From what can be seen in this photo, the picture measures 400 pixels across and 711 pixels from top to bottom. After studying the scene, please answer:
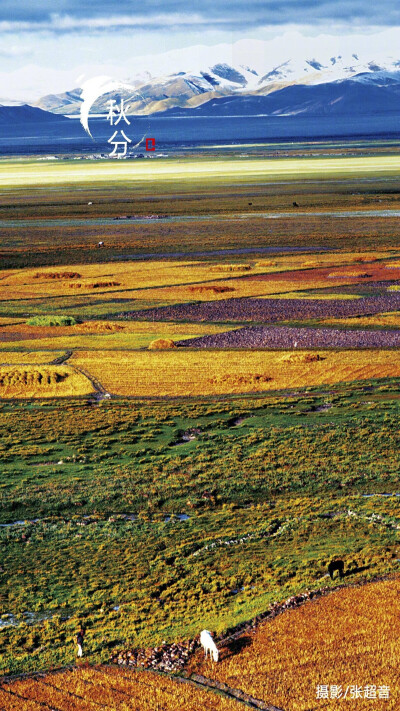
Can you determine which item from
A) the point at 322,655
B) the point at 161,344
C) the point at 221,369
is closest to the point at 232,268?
the point at 161,344

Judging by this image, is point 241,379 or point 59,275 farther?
point 59,275

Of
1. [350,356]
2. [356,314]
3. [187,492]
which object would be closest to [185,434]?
[187,492]

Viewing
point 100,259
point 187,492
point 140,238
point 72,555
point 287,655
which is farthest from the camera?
point 140,238

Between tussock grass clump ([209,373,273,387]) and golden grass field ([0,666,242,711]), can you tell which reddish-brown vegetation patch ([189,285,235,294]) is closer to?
tussock grass clump ([209,373,273,387])

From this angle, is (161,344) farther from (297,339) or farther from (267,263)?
(267,263)

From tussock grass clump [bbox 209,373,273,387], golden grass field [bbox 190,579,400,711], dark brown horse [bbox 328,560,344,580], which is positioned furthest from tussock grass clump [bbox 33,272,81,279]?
golden grass field [bbox 190,579,400,711]

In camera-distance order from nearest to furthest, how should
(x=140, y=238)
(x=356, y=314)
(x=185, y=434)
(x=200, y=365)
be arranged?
(x=185, y=434)
(x=200, y=365)
(x=356, y=314)
(x=140, y=238)

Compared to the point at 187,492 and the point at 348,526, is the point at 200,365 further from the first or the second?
the point at 348,526

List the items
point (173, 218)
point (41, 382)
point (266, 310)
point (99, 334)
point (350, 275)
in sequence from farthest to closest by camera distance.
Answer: point (173, 218) < point (350, 275) < point (266, 310) < point (99, 334) < point (41, 382)

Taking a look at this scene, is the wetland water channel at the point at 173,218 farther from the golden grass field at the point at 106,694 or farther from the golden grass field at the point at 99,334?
the golden grass field at the point at 106,694
